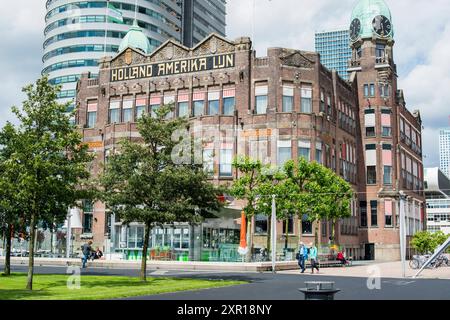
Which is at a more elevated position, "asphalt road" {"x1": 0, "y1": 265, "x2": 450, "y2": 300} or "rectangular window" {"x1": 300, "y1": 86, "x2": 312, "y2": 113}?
"rectangular window" {"x1": 300, "y1": 86, "x2": 312, "y2": 113}

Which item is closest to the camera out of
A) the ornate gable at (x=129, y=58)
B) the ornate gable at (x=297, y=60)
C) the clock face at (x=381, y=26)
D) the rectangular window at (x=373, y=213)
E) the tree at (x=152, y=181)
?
the tree at (x=152, y=181)

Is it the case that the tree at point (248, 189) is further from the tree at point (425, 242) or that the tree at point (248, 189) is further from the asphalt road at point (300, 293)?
the tree at point (425, 242)

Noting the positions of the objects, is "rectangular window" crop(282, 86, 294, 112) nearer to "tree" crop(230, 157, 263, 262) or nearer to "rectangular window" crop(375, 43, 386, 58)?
"tree" crop(230, 157, 263, 262)

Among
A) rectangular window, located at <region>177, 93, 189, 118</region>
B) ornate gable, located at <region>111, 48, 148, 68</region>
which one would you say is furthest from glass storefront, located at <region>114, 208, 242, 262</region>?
ornate gable, located at <region>111, 48, 148, 68</region>

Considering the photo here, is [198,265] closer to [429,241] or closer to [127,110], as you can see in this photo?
[127,110]

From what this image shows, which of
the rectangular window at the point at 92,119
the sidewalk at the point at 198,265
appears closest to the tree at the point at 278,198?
the sidewalk at the point at 198,265

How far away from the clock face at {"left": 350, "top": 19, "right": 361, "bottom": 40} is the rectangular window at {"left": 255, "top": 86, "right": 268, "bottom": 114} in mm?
21788

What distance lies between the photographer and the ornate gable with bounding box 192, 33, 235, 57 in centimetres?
5925

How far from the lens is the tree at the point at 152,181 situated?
27984mm

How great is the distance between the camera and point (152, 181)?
28312 mm

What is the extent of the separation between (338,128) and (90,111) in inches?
1082

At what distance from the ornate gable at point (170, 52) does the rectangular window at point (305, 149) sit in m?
15.3

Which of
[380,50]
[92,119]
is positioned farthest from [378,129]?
[92,119]

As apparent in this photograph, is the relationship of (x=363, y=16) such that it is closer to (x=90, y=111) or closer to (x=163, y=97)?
(x=163, y=97)
